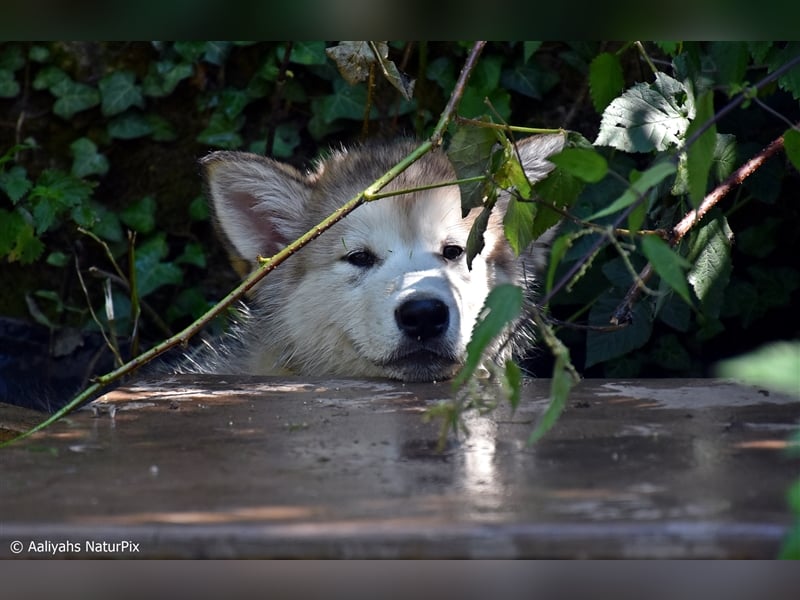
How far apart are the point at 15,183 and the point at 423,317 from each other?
292 centimetres

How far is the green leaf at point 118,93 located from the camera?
6172 mm

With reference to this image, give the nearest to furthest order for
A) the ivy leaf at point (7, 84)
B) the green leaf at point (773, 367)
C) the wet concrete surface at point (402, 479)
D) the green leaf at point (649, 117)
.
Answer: the green leaf at point (773, 367), the wet concrete surface at point (402, 479), the green leaf at point (649, 117), the ivy leaf at point (7, 84)

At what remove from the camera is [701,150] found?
243 cm

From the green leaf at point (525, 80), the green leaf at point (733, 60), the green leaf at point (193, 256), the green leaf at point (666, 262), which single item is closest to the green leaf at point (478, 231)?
the green leaf at point (733, 60)

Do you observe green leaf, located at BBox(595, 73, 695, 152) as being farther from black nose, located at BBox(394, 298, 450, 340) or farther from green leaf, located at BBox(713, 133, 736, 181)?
black nose, located at BBox(394, 298, 450, 340)

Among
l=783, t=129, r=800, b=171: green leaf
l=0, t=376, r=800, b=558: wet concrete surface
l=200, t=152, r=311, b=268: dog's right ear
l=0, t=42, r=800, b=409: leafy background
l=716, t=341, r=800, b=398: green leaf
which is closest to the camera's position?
l=716, t=341, r=800, b=398: green leaf

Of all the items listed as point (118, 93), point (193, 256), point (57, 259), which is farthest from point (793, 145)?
point (57, 259)

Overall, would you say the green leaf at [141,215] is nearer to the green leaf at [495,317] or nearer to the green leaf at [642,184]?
the green leaf at [495,317]

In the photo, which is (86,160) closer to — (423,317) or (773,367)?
(423,317)

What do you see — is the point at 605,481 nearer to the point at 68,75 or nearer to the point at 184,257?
the point at 184,257

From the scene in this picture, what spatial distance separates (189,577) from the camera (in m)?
1.97

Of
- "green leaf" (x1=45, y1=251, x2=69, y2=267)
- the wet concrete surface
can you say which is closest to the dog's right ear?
the wet concrete surface

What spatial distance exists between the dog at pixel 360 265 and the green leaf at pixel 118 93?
1.68 meters

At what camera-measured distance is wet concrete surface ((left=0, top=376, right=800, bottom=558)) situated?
1939 mm
